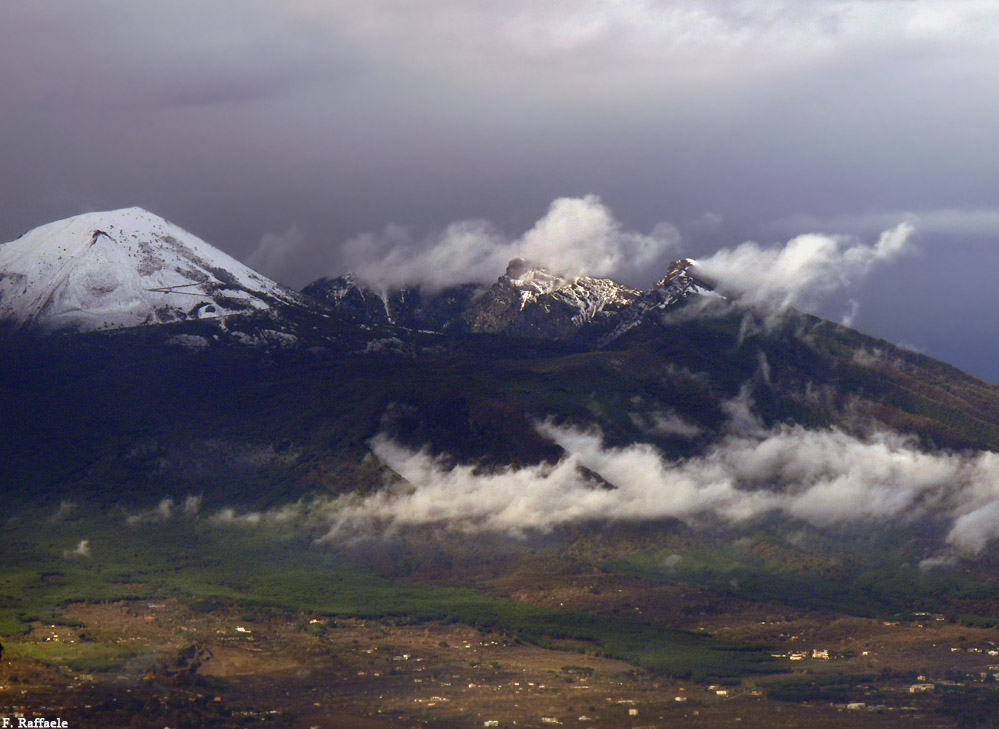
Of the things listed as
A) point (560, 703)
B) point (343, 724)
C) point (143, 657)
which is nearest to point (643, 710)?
point (560, 703)

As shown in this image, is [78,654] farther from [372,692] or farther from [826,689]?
[826,689]

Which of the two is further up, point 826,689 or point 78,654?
point 78,654

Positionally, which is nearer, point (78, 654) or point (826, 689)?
point (826, 689)

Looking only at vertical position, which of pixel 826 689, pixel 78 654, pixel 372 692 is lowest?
pixel 826 689

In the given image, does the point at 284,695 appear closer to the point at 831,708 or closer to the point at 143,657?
the point at 143,657

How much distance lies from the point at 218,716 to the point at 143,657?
26.1 meters

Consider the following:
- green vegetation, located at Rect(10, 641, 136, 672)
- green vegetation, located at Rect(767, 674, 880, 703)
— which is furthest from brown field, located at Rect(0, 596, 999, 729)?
green vegetation, located at Rect(767, 674, 880, 703)

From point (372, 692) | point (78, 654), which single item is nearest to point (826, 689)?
point (372, 692)

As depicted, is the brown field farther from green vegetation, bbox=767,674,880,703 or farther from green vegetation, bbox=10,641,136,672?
green vegetation, bbox=767,674,880,703

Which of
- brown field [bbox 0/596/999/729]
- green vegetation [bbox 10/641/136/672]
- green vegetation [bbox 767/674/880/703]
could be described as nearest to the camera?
brown field [bbox 0/596/999/729]

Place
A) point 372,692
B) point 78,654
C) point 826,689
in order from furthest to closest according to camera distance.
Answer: point 78,654 < point 826,689 < point 372,692

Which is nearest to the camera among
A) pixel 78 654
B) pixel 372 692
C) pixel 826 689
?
pixel 372 692

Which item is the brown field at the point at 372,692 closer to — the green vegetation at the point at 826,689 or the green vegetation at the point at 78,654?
the green vegetation at the point at 78,654

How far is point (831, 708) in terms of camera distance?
178 metres
